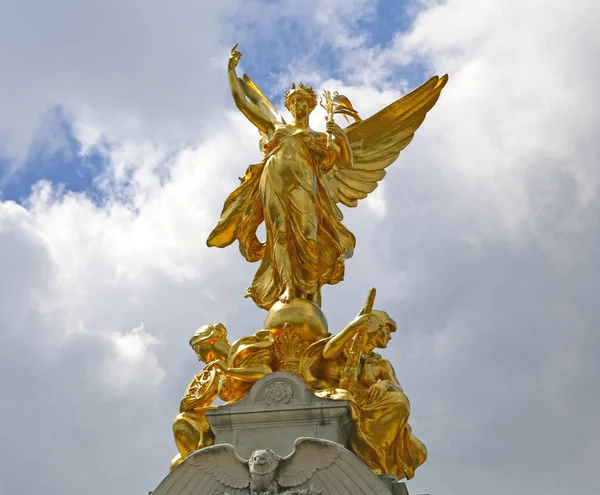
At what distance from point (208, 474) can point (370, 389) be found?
231 cm

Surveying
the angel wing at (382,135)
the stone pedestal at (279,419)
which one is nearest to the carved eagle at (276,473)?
the stone pedestal at (279,419)

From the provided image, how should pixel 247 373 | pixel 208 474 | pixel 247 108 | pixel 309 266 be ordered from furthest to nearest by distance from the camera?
1. pixel 247 108
2. pixel 309 266
3. pixel 247 373
4. pixel 208 474

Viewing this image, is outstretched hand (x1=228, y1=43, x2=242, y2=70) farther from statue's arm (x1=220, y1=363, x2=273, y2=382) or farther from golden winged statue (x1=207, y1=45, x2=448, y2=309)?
statue's arm (x1=220, y1=363, x2=273, y2=382)

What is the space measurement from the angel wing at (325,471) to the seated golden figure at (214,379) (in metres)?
1.63

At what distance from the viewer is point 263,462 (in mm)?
11812

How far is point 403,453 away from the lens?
43.7 ft

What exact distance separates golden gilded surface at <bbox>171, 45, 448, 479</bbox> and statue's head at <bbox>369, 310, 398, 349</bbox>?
Result: 0.05ft

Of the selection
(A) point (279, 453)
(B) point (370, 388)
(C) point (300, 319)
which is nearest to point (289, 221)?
A: (C) point (300, 319)

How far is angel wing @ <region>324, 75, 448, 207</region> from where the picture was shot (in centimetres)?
1638

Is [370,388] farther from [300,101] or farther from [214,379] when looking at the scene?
[300,101]

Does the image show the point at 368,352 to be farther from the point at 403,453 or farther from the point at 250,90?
the point at 250,90

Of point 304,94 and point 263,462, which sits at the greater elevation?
point 304,94

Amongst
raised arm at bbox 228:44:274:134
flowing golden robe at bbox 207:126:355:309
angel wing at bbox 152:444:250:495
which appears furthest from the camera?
raised arm at bbox 228:44:274:134

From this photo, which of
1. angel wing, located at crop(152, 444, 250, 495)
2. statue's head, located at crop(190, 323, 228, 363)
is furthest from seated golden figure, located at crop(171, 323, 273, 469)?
angel wing, located at crop(152, 444, 250, 495)
